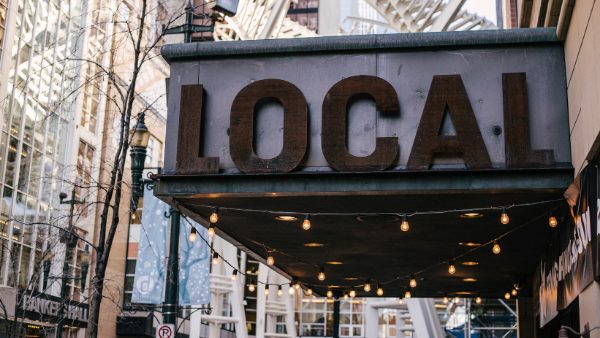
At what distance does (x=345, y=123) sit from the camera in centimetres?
1263

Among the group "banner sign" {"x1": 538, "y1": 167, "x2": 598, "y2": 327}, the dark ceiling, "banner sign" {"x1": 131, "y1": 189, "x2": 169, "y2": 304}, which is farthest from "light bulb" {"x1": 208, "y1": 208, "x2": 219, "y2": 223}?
"banner sign" {"x1": 538, "y1": 167, "x2": 598, "y2": 327}

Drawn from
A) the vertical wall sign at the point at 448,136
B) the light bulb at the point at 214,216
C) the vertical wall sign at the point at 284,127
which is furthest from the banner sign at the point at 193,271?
the vertical wall sign at the point at 448,136

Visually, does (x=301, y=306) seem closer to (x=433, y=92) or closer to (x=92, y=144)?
(x=92, y=144)

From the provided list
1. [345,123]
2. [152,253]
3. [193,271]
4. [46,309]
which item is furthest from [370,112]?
[46,309]

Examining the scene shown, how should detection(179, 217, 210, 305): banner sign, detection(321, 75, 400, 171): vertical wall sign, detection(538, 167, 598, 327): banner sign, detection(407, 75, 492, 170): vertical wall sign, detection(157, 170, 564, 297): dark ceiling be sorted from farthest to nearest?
detection(179, 217, 210, 305): banner sign
detection(157, 170, 564, 297): dark ceiling
detection(321, 75, 400, 171): vertical wall sign
detection(407, 75, 492, 170): vertical wall sign
detection(538, 167, 598, 327): banner sign

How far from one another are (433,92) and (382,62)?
3.12 feet

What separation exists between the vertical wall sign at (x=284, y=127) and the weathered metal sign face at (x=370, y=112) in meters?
0.01

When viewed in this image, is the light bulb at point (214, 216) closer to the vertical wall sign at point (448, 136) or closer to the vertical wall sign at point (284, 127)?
the vertical wall sign at point (284, 127)

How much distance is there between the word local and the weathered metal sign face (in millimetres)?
14

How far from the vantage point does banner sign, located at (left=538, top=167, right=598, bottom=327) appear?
10.2 metres

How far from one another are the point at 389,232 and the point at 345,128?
13.9 feet

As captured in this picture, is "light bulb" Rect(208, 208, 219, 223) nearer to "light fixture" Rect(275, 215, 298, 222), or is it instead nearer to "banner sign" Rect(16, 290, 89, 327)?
"light fixture" Rect(275, 215, 298, 222)

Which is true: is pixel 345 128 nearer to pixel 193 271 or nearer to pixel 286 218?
pixel 286 218

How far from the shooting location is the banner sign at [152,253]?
61.6 ft
